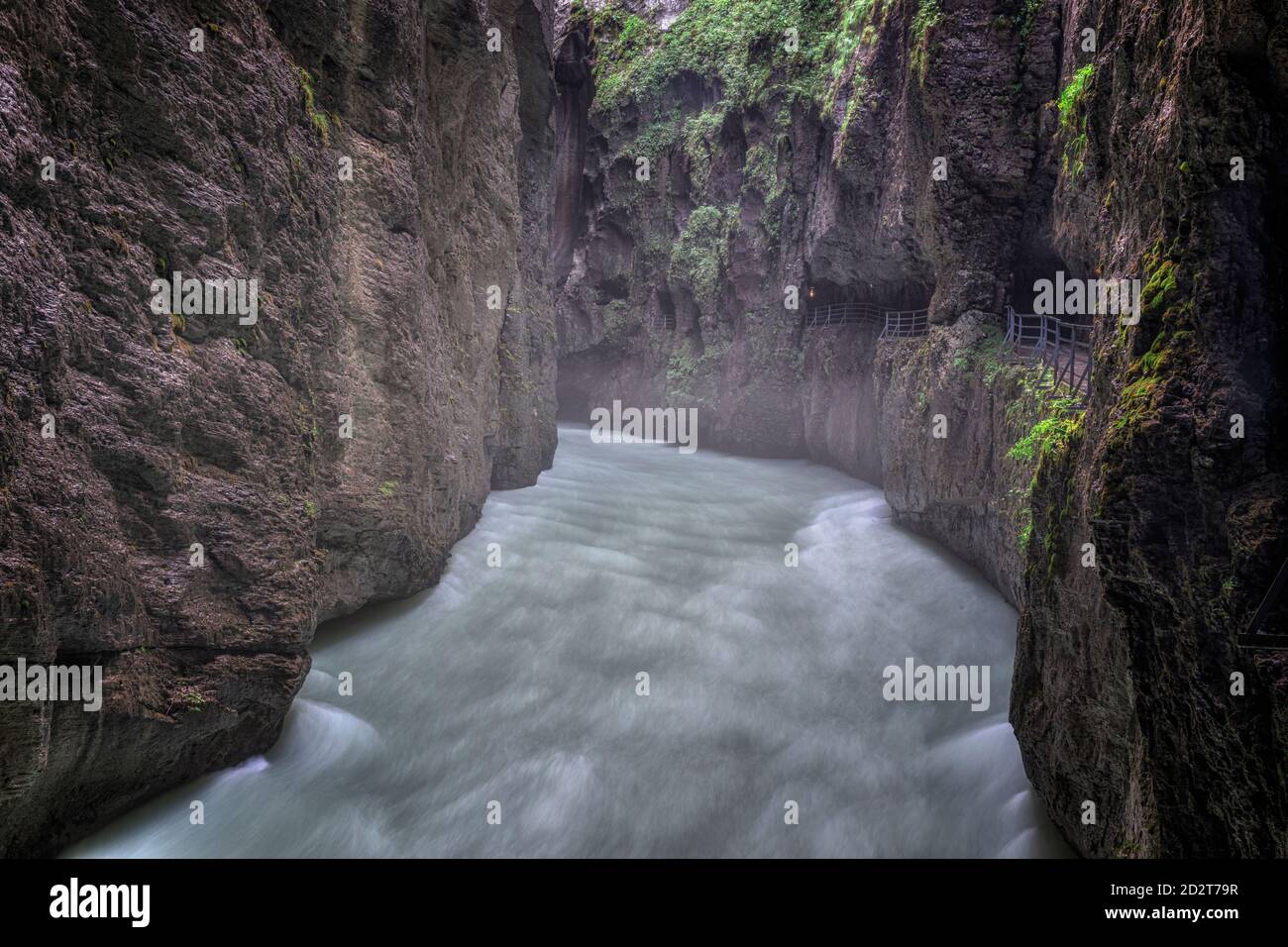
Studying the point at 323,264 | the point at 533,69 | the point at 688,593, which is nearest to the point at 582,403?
the point at 533,69

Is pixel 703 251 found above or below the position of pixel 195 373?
above

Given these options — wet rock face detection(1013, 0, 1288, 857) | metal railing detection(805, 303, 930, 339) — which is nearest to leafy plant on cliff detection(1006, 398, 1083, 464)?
wet rock face detection(1013, 0, 1288, 857)

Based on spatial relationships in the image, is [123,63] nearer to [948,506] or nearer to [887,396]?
[948,506]

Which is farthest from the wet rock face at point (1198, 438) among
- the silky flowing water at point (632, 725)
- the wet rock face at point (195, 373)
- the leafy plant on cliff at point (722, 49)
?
the leafy plant on cliff at point (722, 49)

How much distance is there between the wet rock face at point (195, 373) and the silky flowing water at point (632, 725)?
730 millimetres

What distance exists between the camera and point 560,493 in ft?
48.7

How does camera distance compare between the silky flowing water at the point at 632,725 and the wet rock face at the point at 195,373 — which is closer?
the wet rock face at the point at 195,373

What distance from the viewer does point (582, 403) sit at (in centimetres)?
3131

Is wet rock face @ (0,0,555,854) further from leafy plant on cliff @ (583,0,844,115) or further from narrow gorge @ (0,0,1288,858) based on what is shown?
leafy plant on cliff @ (583,0,844,115)

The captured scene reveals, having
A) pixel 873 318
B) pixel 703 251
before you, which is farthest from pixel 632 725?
pixel 703 251

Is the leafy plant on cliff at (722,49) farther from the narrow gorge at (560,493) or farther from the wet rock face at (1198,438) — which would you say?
the wet rock face at (1198,438)

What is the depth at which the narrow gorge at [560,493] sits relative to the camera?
10.7 feet

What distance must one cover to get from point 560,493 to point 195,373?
397 inches

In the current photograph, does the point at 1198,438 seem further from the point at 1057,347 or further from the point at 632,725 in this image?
the point at 1057,347
